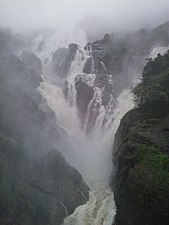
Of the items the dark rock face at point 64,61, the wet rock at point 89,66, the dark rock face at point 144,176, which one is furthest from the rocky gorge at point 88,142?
the dark rock face at point 64,61

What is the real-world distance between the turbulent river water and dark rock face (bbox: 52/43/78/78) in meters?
1.08

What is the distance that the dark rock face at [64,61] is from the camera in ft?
252

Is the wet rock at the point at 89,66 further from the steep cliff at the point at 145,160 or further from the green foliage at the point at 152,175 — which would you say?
the green foliage at the point at 152,175

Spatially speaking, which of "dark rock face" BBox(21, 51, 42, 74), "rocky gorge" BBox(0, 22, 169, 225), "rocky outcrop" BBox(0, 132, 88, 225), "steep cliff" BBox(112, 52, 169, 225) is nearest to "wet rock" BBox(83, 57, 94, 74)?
"rocky gorge" BBox(0, 22, 169, 225)

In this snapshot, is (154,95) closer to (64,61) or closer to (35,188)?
→ (35,188)

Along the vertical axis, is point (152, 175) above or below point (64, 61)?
below

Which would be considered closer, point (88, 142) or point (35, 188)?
point (35, 188)

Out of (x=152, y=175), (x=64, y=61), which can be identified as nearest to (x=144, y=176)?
(x=152, y=175)

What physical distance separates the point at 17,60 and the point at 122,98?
1637 cm

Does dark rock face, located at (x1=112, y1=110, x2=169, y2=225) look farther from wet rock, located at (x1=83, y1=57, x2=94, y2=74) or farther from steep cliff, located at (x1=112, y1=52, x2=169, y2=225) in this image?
wet rock, located at (x1=83, y1=57, x2=94, y2=74)

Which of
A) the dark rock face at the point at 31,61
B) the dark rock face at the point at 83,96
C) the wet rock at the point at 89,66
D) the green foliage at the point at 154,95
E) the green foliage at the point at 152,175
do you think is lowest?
the green foliage at the point at 152,175

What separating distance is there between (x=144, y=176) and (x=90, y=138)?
81.2 feet

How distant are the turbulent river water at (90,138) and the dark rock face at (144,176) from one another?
333cm

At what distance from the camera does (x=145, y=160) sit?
33.2 meters
